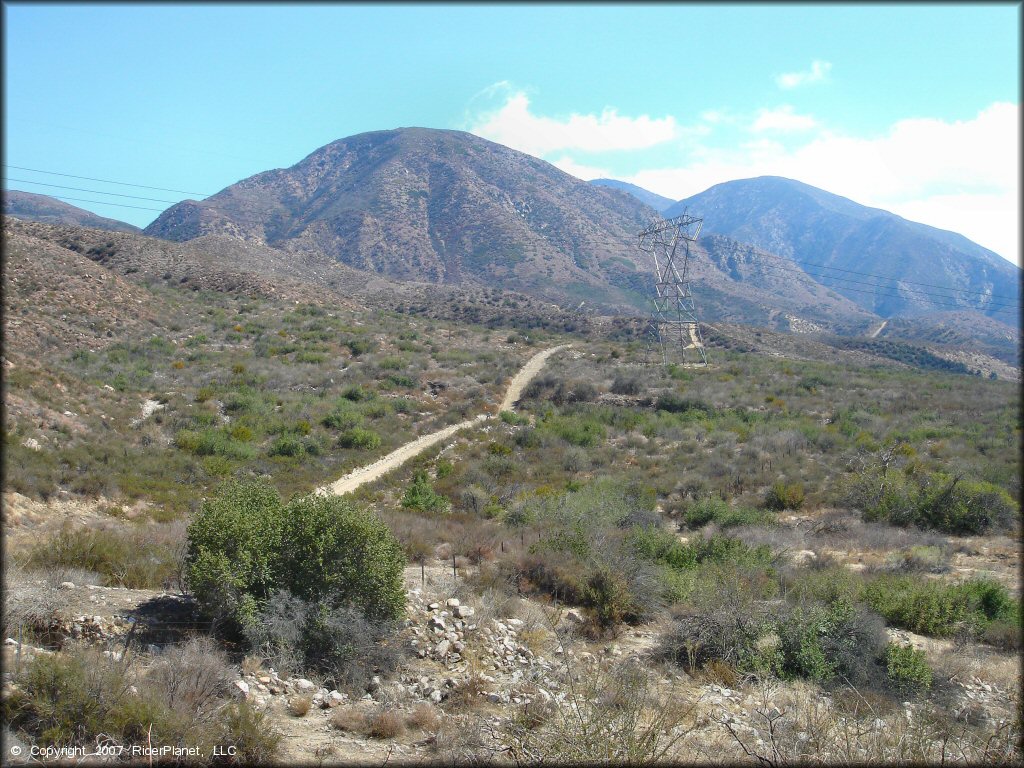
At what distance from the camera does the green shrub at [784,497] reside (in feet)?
60.2

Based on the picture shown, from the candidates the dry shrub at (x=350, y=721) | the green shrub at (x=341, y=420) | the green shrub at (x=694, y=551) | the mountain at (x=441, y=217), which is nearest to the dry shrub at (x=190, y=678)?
the dry shrub at (x=350, y=721)

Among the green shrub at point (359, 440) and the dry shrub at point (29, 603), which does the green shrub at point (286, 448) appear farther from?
the dry shrub at point (29, 603)

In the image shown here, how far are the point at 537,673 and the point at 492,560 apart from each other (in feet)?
12.3

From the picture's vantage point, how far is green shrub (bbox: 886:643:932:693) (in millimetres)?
8250

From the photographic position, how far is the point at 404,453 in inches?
953

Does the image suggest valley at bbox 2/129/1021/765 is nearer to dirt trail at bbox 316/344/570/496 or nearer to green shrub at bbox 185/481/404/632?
green shrub at bbox 185/481/404/632

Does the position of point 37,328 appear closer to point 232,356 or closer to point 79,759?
point 232,356

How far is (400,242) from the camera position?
→ 111875 mm

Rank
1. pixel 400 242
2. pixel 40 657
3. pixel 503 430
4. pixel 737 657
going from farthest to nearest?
1. pixel 400 242
2. pixel 503 430
3. pixel 737 657
4. pixel 40 657

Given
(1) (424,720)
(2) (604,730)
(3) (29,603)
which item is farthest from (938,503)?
(3) (29,603)

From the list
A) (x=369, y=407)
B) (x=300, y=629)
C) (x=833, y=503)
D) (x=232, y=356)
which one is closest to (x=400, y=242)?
(x=232, y=356)

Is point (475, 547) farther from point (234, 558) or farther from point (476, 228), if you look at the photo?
point (476, 228)

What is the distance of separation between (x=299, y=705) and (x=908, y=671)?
8105mm

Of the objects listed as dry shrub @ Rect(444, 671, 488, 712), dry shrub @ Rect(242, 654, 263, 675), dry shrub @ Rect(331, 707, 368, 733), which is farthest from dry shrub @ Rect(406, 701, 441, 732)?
dry shrub @ Rect(242, 654, 263, 675)
